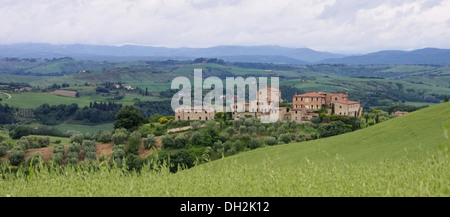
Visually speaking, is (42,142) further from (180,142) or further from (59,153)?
(180,142)

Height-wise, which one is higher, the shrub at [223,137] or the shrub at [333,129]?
the shrub at [333,129]

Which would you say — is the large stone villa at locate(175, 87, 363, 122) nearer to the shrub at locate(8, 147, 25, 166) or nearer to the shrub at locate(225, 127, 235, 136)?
the shrub at locate(225, 127, 235, 136)

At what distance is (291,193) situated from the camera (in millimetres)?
8547

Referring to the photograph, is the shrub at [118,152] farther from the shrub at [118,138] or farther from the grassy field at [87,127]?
the grassy field at [87,127]

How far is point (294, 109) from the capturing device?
65562 mm

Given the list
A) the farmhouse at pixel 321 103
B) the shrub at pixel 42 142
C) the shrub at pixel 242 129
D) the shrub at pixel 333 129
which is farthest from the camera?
the farmhouse at pixel 321 103

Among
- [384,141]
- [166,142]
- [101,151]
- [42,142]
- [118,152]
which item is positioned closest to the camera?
[384,141]

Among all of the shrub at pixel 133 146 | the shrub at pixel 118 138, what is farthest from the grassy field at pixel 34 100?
the shrub at pixel 133 146

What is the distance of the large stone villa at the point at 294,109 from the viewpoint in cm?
6581

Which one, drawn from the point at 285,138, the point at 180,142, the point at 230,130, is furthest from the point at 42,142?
the point at 285,138

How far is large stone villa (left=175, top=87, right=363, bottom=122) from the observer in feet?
216

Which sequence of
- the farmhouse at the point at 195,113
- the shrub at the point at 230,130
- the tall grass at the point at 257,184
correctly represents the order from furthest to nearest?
the farmhouse at the point at 195,113, the shrub at the point at 230,130, the tall grass at the point at 257,184

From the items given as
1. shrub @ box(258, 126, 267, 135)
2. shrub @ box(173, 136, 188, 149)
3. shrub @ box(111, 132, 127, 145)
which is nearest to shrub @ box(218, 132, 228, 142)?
shrub @ box(173, 136, 188, 149)

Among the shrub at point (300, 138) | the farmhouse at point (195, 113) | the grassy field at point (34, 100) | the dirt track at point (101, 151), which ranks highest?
the farmhouse at point (195, 113)
